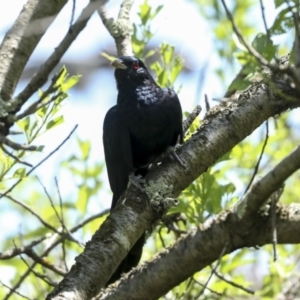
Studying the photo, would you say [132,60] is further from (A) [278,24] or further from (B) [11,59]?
(A) [278,24]

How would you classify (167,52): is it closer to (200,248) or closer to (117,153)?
(117,153)

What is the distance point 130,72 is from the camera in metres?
5.59

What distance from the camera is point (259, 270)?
9.61 m

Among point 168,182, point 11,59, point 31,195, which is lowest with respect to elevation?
point 168,182

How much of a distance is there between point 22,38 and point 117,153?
4.71ft

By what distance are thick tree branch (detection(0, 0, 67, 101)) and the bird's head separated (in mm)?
1210

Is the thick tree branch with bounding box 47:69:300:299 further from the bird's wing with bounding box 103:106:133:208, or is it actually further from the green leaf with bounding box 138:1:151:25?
the green leaf with bounding box 138:1:151:25

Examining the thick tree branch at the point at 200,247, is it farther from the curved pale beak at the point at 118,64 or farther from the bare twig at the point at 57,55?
the curved pale beak at the point at 118,64

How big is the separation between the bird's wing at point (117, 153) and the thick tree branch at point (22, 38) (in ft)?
4.33

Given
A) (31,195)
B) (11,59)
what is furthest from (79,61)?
(11,59)

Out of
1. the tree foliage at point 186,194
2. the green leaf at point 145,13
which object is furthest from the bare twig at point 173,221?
the green leaf at point 145,13

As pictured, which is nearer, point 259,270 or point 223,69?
point 223,69

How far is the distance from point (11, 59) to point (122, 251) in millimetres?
1377

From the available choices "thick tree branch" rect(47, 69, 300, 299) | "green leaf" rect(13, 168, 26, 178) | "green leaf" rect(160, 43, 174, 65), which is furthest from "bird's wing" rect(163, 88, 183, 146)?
"green leaf" rect(13, 168, 26, 178)
